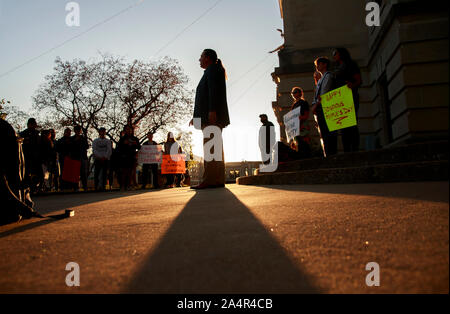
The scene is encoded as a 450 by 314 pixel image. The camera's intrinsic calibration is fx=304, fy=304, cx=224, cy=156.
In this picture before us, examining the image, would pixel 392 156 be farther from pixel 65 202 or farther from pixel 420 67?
pixel 65 202

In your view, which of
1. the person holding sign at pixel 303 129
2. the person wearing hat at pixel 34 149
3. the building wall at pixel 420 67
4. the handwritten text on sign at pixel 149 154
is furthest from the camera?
the handwritten text on sign at pixel 149 154

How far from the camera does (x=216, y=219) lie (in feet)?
5.70

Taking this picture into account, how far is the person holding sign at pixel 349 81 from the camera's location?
4815mm

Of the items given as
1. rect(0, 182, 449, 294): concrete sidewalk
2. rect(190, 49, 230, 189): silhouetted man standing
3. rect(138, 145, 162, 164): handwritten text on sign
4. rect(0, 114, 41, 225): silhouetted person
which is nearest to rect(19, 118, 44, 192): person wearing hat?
rect(138, 145, 162, 164): handwritten text on sign

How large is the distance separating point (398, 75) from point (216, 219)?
283 inches

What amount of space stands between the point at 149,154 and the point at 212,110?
5579 mm

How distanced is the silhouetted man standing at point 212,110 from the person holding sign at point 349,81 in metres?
1.97

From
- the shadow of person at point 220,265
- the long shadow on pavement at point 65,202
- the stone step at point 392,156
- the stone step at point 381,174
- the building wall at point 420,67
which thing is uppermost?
the building wall at point 420,67

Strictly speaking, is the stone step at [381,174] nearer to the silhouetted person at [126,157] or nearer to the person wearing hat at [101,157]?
the silhouetted person at [126,157]

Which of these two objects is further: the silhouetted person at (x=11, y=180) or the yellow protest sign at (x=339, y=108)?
the yellow protest sign at (x=339, y=108)

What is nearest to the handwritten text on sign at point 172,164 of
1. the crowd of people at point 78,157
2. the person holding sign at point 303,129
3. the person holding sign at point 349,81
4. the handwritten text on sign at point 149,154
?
the crowd of people at point 78,157

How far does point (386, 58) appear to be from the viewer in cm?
805
